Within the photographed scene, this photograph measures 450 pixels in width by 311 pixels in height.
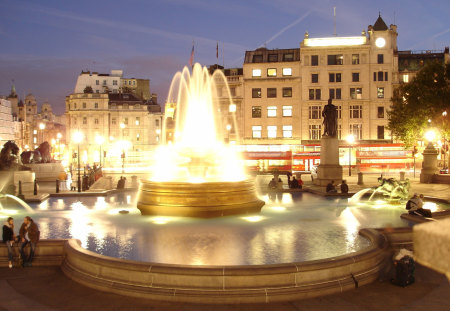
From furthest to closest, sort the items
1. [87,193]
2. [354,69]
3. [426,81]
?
[354,69]
[426,81]
[87,193]

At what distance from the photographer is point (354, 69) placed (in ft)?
222

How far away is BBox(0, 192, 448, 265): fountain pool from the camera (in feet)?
37.3

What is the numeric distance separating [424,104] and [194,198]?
3444 cm

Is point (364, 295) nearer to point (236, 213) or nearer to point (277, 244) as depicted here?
point (277, 244)

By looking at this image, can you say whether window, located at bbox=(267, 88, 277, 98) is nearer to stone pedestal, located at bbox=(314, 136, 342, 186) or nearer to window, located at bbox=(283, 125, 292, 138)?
window, located at bbox=(283, 125, 292, 138)

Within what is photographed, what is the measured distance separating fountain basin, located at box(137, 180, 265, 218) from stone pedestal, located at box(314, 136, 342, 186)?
46.5 ft

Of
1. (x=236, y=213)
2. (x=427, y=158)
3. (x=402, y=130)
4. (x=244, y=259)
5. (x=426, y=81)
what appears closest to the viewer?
(x=244, y=259)

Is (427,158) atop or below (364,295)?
atop

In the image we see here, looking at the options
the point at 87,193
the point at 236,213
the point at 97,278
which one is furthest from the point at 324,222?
the point at 87,193

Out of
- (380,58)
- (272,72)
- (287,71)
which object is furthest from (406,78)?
(272,72)

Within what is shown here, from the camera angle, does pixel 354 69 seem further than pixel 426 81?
Yes

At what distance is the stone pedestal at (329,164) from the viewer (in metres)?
30.3

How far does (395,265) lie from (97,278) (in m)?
7.16

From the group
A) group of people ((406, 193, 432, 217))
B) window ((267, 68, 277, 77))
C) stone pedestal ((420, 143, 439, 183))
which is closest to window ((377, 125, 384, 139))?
window ((267, 68, 277, 77))
